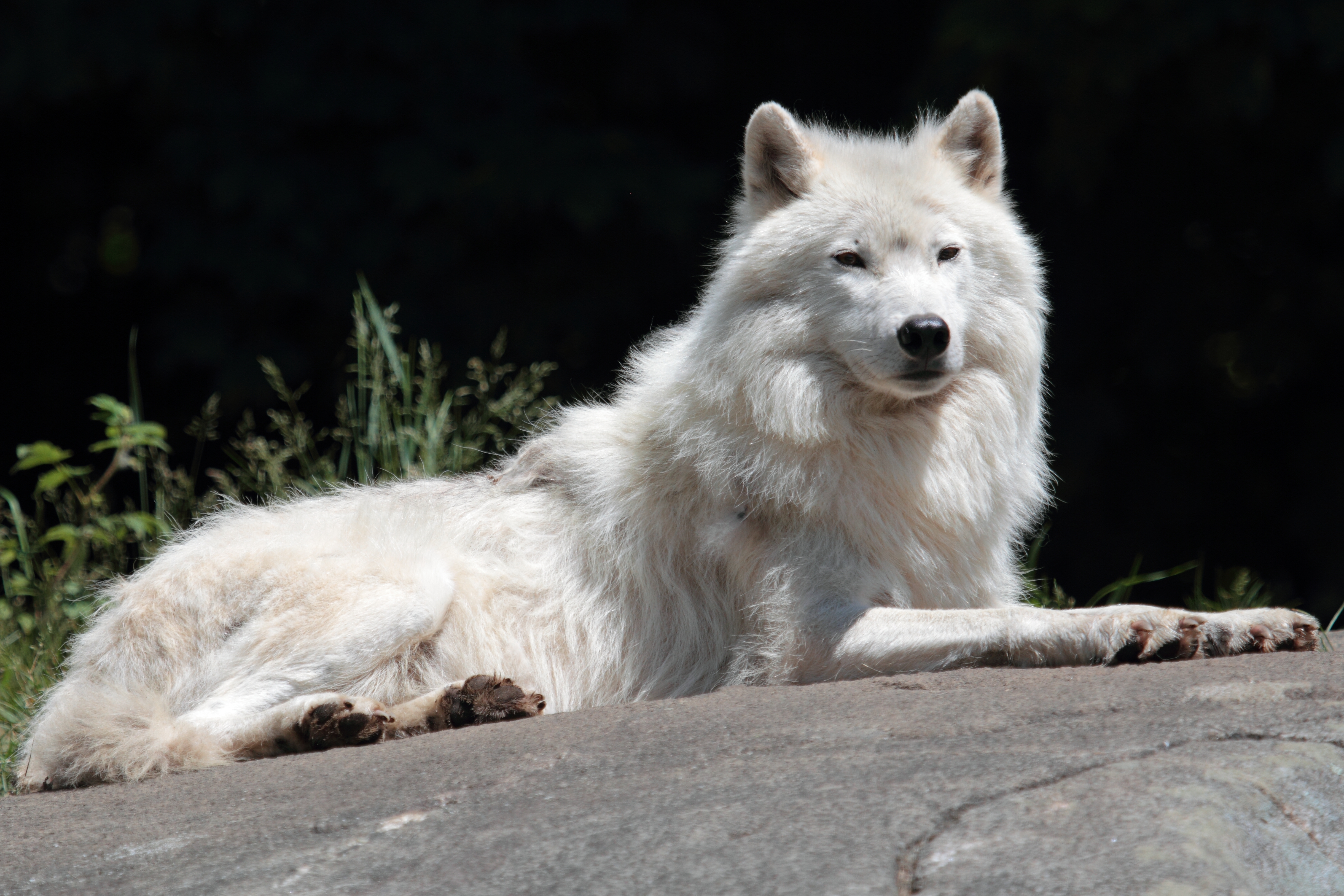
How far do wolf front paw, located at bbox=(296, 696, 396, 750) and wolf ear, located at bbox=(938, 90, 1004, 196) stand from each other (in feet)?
8.27

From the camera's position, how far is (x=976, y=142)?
4035mm

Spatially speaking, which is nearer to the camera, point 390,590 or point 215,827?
point 215,827

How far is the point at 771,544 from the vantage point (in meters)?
3.54

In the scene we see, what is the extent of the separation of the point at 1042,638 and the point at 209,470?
13.0ft

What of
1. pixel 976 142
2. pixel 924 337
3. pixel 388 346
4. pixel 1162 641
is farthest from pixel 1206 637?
pixel 388 346

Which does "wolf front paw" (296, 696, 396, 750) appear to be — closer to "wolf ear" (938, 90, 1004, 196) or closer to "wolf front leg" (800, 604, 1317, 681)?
"wolf front leg" (800, 604, 1317, 681)

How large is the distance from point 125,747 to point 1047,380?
569 centimetres

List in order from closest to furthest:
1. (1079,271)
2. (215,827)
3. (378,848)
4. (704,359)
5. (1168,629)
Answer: (378,848), (215,827), (1168,629), (704,359), (1079,271)

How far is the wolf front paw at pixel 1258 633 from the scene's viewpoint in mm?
3029

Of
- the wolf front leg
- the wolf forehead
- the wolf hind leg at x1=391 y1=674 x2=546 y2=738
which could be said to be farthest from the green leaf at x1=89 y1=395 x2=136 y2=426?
the wolf front leg

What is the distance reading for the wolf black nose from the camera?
11.3 ft

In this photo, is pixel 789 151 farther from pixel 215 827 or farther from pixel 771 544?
pixel 215 827

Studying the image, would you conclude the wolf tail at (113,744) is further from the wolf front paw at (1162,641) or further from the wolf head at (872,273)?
the wolf front paw at (1162,641)

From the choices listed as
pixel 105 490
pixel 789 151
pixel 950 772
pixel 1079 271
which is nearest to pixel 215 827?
pixel 950 772
